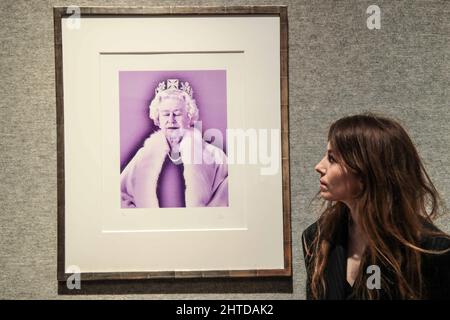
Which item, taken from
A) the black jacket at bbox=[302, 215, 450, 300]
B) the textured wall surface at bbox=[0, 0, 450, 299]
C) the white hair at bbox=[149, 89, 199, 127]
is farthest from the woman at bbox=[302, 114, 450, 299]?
the white hair at bbox=[149, 89, 199, 127]

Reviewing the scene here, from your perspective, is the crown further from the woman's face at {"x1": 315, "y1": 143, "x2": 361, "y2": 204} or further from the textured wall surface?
the woman's face at {"x1": 315, "y1": 143, "x2": 361, "y2": 204}

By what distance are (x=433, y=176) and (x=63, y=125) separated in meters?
0.88

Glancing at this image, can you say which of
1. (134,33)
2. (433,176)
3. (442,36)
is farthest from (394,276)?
(134,33)

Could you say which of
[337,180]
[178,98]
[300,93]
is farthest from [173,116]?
[337,180]

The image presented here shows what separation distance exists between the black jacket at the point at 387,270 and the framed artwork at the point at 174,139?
0.19 metres

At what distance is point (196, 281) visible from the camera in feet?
3.76

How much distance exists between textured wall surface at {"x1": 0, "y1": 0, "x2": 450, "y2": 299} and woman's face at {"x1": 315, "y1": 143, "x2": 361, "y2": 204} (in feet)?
0.54

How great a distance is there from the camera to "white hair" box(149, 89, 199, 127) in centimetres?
112

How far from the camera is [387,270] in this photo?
91 centimetres

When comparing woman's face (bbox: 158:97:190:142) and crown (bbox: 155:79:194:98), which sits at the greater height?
crown (bbox: 155:79:194:98)

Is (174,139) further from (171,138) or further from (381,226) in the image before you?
(381,226)

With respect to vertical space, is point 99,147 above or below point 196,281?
above
